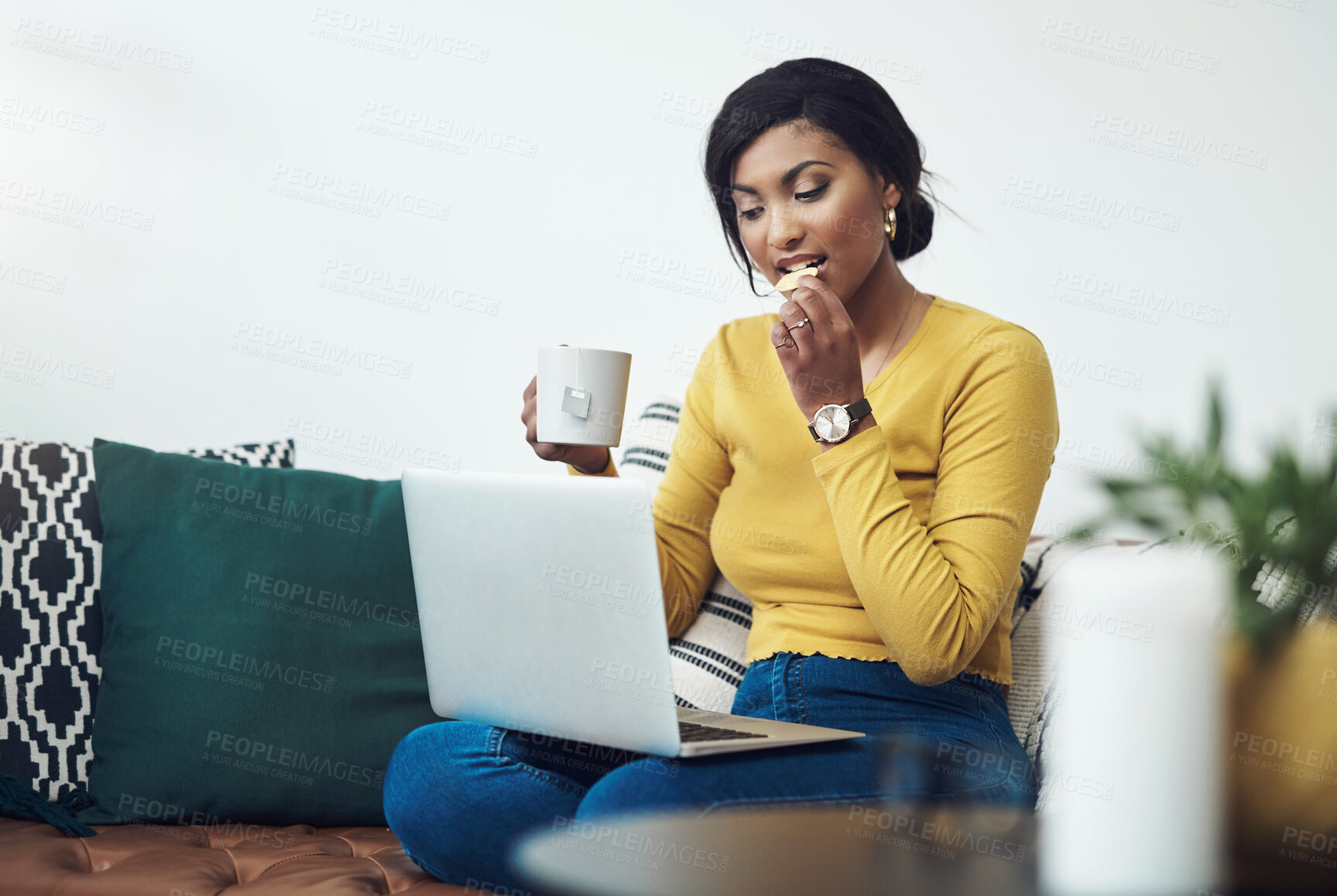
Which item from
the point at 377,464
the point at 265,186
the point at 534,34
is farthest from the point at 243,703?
the point at 534,34

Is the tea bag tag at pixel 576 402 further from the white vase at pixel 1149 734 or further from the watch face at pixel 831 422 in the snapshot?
the white vase at pixel 1149 734

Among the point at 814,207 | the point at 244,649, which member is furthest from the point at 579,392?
the point at 244,649

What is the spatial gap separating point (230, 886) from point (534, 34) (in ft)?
5.46

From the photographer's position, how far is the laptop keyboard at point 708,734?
942 mm

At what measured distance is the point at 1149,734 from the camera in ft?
2.52

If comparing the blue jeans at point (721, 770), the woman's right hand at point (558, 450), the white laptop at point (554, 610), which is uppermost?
the woman's right hand at point (558, 450)

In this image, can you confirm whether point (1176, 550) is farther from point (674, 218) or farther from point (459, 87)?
point (459, 87)

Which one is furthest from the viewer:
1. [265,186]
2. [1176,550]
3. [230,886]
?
[265,186]

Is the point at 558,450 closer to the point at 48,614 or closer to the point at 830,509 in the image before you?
the point at 830,509

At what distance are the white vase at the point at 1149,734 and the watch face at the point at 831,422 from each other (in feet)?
1.25

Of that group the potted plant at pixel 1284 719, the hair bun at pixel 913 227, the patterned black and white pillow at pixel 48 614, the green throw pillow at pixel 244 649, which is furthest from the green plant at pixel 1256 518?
the patterned black and white pillow at pixel 48 614

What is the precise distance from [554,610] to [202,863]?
0.61 meters

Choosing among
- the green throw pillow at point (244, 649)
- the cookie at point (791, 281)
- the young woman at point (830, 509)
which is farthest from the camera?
the green throw pillow at point (244, 649)

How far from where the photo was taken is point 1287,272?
2055 millimetres
